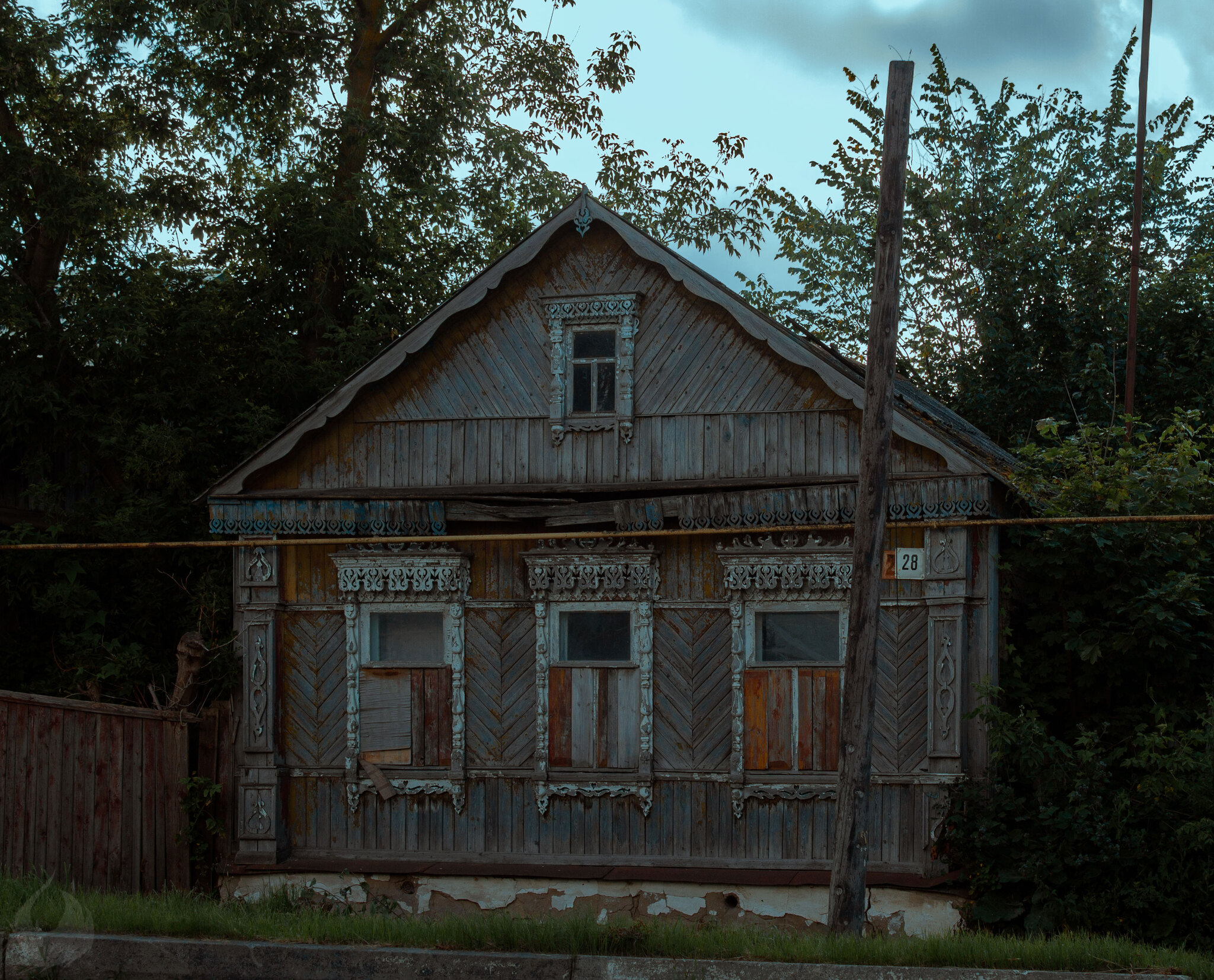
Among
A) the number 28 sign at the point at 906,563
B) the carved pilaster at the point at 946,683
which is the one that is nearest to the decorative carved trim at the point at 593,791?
the carved pilaster at the point at 946,683

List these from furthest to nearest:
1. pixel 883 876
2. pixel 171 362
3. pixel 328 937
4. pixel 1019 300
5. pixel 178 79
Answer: pixel 1019 300, pixel 178 79, pixel 171 362, pixel 883 876, pixel 328 937

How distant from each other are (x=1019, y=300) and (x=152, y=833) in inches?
607

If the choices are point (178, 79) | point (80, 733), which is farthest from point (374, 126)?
point (80, 733)

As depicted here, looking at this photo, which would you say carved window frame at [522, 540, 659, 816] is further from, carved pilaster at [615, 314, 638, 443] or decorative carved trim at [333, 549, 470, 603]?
carved pilaster at [615, 314, 638, 443]

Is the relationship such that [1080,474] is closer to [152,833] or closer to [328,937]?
[328,937]

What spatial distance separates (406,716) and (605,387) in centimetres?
384

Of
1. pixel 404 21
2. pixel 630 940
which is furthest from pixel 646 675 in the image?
pixel 404 21

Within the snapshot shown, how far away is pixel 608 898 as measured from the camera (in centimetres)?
1196

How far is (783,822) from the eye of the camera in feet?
38.7

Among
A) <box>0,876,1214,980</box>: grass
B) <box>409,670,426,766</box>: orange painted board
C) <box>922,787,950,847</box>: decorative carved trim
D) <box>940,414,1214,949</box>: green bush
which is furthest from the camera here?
<box>409,670,426,766</box>: orange painted board

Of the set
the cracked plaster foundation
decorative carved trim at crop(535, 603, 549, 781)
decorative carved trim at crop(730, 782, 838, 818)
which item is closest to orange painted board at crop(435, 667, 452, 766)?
decorative carved trim at crop(535, 603, 549, 781)

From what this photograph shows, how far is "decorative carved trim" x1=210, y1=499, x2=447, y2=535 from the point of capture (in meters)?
12.7
